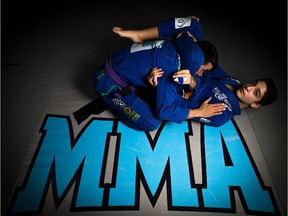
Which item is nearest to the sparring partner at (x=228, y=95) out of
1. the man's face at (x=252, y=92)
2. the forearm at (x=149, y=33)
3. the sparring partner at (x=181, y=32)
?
the man's face at (x=252, y=92)

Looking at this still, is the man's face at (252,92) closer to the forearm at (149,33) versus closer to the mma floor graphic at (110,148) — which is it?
the mma floor graphic at (110,148)

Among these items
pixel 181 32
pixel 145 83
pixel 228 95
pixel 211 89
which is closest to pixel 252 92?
pixel 228 95

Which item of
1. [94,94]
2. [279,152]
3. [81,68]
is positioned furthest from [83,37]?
[279,152]

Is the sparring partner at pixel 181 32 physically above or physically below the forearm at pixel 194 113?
above

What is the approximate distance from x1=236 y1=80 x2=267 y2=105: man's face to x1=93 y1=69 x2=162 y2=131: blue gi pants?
67 centimetres

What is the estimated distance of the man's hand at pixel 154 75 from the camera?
1.23 m

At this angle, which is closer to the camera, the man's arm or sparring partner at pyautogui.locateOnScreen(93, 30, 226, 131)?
sparring partner at pyautogui.locateOnScreen(93, 30, 226, 131)

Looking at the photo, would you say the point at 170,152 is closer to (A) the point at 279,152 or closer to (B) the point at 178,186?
(B) the point at 178,186

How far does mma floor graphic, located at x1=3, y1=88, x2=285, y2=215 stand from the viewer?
1264mm

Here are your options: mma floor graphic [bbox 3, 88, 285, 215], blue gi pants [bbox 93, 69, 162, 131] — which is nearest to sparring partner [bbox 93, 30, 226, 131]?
blue gi pants [bbox 93, 69, 162, 131]

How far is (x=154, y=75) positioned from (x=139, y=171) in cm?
61

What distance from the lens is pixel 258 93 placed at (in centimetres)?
156

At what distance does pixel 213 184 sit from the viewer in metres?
1.37

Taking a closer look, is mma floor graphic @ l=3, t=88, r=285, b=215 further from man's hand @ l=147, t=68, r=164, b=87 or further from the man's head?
man's hand @ l=147, t=68, r=164, b=87
